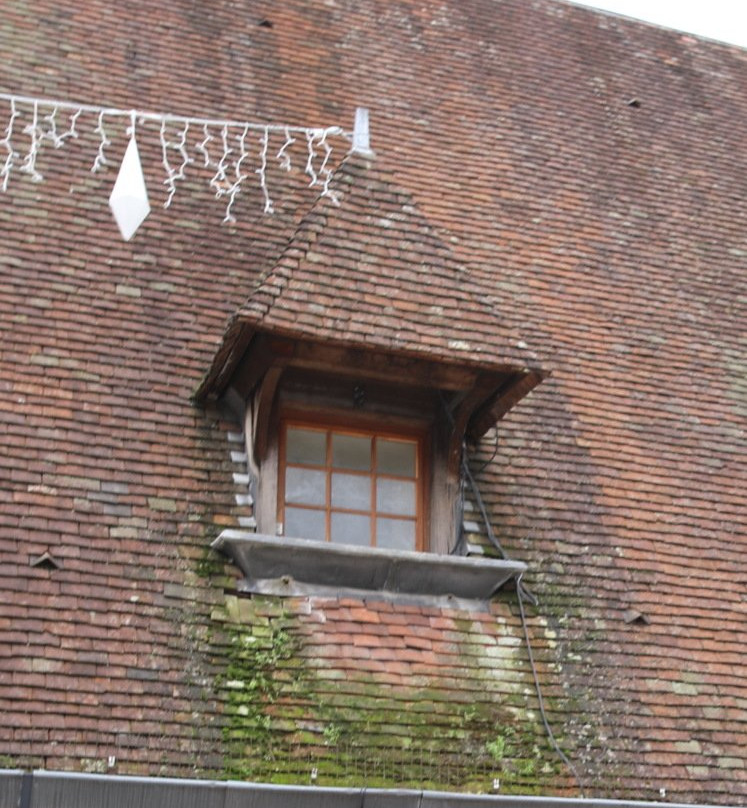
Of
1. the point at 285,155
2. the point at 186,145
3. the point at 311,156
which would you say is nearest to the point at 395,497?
the point at 311,156

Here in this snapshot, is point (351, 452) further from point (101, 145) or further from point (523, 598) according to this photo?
point (101, 145)

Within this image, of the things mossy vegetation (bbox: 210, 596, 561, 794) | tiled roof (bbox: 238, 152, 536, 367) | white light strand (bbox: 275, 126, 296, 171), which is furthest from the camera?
white light strand (bbox: 275, 126, 296, 171)

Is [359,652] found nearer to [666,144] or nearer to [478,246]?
[478,246]

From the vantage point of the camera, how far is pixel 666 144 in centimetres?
1041

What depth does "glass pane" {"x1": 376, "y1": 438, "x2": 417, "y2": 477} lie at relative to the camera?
7094 millimetres

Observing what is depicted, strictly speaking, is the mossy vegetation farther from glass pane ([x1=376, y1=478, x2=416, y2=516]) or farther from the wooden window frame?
glass pane ([x1=376, y1=478, x2=416, y2=516])

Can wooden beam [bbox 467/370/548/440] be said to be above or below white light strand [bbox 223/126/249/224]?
below

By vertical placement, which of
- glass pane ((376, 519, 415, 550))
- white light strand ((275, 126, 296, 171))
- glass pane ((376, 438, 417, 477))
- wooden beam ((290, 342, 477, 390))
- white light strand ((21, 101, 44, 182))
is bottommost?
glass pane ((376, 519, 415, 550))

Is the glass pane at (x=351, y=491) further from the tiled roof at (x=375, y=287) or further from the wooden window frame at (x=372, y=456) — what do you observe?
the tiled roof at (x=375, y=287)

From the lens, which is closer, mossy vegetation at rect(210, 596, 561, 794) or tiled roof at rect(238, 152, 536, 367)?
mossy vegetation at rect(210, 596, 561, 794)

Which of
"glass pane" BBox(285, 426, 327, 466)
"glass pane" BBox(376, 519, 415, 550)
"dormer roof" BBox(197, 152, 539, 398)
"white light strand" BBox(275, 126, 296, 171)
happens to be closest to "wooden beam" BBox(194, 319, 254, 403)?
"dormer roof" BBox(197, 152, 539, 398)

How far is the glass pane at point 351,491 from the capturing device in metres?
6.92

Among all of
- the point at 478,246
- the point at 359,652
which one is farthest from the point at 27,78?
the point at 359,652

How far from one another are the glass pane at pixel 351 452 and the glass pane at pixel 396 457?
0.06m
